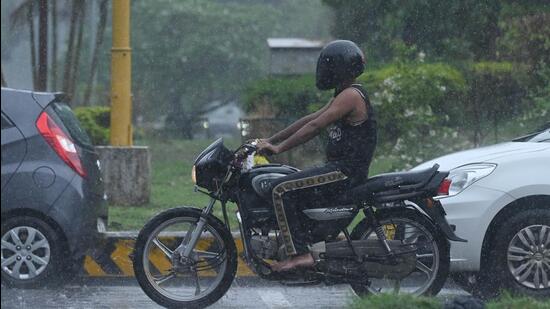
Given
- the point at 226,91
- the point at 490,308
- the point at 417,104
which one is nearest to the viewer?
the point at 490,308

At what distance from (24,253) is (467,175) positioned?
3.02 m

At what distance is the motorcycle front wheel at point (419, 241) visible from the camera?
774cm

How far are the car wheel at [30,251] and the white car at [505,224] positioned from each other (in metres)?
2.65

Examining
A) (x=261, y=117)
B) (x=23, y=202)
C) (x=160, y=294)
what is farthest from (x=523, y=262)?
(x=261, y=117)

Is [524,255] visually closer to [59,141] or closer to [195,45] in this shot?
[59,141]

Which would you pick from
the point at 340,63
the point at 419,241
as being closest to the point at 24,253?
the point at 340,63

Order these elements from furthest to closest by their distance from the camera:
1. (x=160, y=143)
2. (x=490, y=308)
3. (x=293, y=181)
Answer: (x=160, y=143) → (x=293, y=181) → (x=490, y=308)

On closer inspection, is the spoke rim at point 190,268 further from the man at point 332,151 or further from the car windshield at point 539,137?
the car windshield at point 539,137

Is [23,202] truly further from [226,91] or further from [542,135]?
[226,91]

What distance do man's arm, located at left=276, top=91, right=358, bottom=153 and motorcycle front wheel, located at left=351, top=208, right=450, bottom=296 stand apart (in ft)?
2.23

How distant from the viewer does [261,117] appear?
680 inches

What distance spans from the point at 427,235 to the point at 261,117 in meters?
9.62

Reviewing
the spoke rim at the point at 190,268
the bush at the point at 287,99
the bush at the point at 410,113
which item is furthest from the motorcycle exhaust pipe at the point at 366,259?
the bush at the point at 287,99

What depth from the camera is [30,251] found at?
8.47 meters
